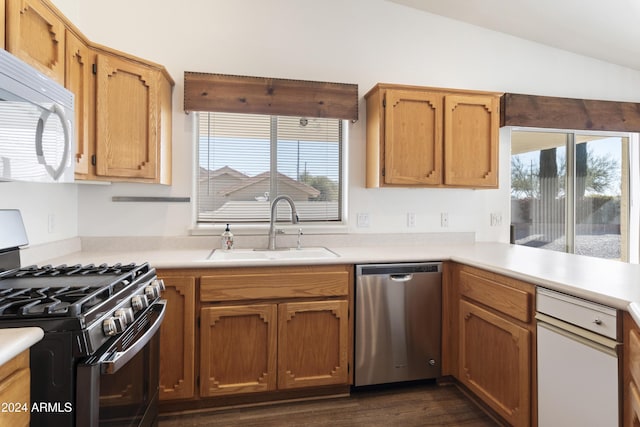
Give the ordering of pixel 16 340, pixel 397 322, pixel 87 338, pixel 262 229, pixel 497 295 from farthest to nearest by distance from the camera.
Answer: pixel 262 229 < pixel 397 322 < pixel 497 295 < pixel 87 338 < pixel 16 340

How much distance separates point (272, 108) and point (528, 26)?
2.20 m

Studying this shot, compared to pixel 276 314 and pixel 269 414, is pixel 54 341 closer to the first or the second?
pixel 276 314

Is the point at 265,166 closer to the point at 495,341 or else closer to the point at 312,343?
the point at 312,343

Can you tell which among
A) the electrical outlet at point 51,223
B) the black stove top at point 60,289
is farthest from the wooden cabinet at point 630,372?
the electrical outlet at point 51,223

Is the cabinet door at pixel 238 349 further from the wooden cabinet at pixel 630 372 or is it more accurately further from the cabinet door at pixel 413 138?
the wooden cabinet at pixel 630 372

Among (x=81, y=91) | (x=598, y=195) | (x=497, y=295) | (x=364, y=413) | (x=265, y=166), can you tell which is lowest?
(x=364, y=413)

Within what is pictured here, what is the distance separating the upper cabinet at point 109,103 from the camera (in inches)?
65.7

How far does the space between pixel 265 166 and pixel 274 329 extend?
4.17 ft

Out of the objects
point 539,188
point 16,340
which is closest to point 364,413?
point 16,340

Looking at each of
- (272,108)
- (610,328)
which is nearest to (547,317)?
(610,328)

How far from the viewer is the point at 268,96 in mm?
2469

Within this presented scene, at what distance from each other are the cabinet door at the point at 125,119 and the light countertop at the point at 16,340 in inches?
52.5

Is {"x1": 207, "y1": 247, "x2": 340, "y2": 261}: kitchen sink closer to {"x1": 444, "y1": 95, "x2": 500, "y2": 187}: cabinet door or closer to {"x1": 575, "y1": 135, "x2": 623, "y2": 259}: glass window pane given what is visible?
{"x1": 444, "y1": 95, "x2": 500, "y2": 187}: cabinet door

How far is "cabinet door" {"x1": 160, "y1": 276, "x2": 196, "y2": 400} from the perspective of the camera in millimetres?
1893
